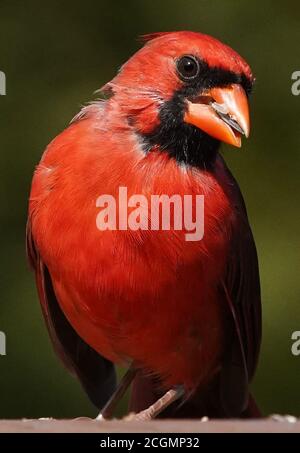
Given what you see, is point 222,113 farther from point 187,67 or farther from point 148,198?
point 148,198

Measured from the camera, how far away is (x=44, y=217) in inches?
110

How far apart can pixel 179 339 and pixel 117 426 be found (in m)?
0.88

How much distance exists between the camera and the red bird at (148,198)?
271cm

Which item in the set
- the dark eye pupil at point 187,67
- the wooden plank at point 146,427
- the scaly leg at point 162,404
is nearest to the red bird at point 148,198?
the dark eye pupil at point 187,67

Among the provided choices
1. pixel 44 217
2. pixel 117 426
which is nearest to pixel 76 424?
pixel 117 426

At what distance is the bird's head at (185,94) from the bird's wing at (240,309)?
10.4 inches

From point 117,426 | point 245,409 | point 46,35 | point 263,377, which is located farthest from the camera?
point 46,35

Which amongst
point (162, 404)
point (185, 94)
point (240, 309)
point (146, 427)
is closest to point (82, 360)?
point (162, 404)

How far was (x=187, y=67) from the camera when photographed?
2.68 m

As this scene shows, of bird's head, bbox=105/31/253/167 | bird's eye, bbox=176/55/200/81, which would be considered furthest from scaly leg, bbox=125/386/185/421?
bird's eye, bbox=176/55/200/81

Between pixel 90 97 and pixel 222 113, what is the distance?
1172mm

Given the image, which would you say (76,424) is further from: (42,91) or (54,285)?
(42,91)

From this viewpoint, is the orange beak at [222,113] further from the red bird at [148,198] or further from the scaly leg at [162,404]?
the scaly leg at [162,404]

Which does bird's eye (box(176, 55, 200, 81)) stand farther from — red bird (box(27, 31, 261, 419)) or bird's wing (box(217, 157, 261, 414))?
bird's wing (box(217, 157, 261, 414))
